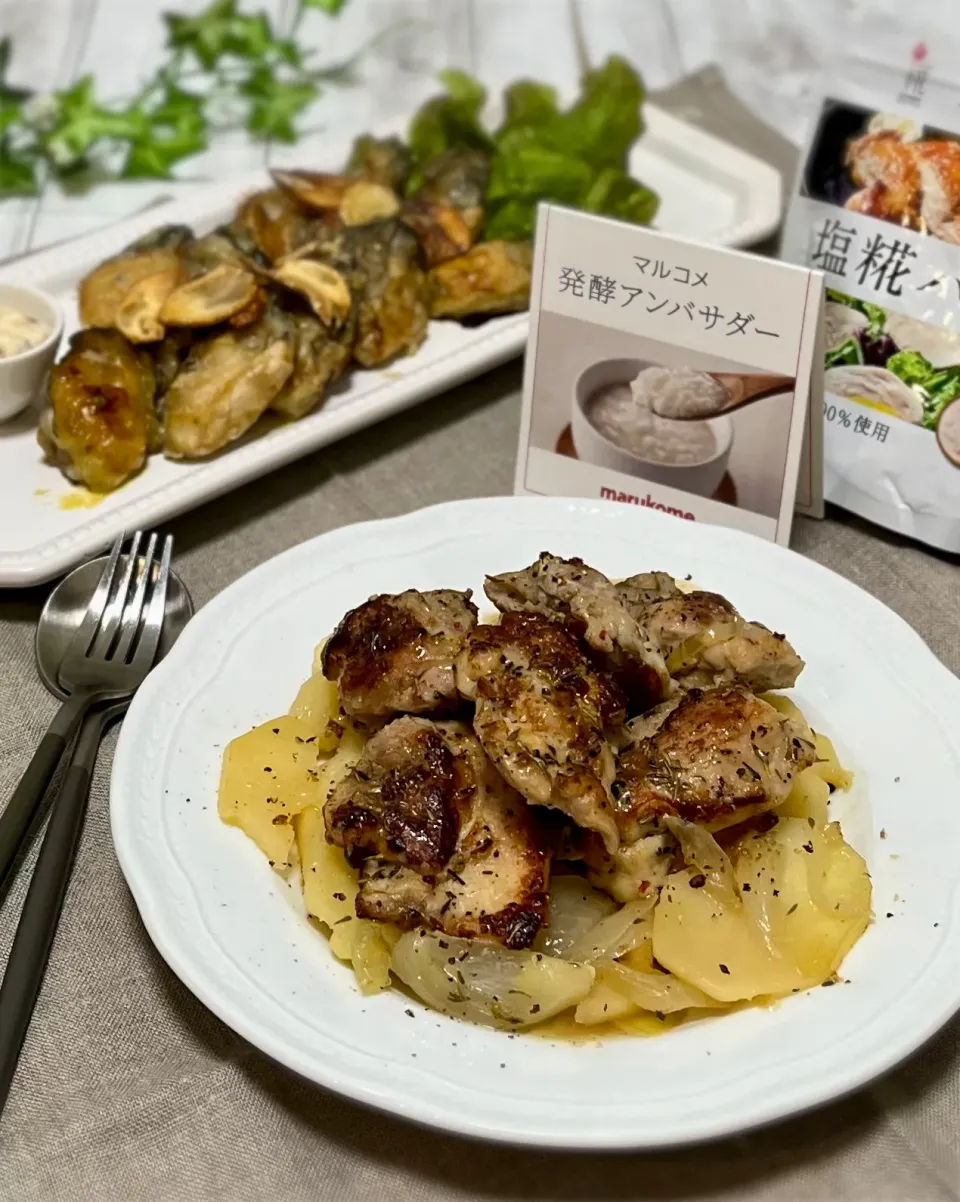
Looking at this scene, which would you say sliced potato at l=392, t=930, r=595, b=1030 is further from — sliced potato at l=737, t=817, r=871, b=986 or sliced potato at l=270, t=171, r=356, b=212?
sliced potato at l=270, t=171, r=356, b=212

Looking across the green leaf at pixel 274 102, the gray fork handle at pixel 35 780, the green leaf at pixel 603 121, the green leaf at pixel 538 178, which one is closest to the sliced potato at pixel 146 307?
the gray fork handle at pixel 35 780

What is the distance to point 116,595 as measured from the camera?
2.45 meters

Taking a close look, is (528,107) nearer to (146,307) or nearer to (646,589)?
(146,307)

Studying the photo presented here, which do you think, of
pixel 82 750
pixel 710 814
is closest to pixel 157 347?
pixel 82 750

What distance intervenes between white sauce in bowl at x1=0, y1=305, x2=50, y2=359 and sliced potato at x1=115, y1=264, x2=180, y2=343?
20cm

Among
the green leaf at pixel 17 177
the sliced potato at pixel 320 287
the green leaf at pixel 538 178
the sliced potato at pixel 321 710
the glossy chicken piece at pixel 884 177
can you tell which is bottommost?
the green leaf at pixel 17 177

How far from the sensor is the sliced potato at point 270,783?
189cm

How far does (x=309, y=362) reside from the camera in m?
2.99

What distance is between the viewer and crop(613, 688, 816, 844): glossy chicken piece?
1.80m

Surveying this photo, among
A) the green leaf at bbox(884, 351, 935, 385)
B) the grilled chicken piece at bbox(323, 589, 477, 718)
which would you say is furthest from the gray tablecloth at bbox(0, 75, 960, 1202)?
the green leaf at bbox(884, 351, 935, 385)

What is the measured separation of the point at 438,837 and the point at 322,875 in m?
0.21

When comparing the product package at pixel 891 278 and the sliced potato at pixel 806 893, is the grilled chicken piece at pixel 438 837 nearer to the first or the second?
the sliced potato at pixel 806 893

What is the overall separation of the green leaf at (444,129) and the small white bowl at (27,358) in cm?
153

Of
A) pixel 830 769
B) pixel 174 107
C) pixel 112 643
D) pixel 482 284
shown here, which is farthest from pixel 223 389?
pixel 174 107
